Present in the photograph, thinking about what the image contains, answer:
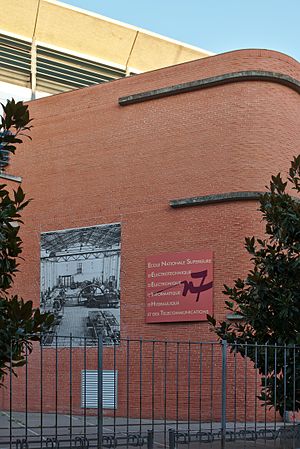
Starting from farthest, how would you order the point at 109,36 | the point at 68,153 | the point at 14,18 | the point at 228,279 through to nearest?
1. the point at 109,36
2. the point at 14,18
3. the point at 68,153
4. the point at 228,279

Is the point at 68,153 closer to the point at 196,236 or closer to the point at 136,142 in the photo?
the point at 136,142

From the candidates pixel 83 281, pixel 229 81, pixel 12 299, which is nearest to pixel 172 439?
pixel 12 299

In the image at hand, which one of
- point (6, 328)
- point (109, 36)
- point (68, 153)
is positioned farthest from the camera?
point (109, 36)

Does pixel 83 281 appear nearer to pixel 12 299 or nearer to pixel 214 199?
pixel 214 199

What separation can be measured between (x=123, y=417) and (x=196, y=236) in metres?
5.51

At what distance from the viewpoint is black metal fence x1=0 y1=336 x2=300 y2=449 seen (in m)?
12.2

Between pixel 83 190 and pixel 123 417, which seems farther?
pixel 83 190

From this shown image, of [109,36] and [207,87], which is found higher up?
[109,36]

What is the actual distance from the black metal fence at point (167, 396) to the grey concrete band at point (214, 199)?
156 inches

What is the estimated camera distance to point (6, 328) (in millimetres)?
7359

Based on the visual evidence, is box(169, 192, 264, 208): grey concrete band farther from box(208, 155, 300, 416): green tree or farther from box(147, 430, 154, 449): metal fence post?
box(147, 430, 154, 449): metal fence post

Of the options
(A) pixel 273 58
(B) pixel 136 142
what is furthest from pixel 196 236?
(A) pixel 273 58

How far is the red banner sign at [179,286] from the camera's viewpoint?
24.8 m

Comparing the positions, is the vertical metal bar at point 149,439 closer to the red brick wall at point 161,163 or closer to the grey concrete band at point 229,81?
the red brick wall at point 161,163
